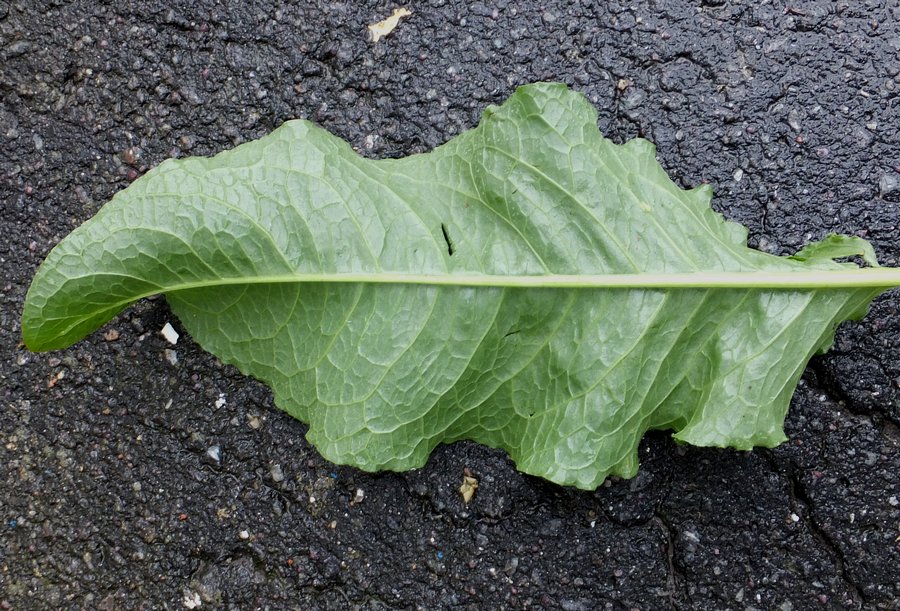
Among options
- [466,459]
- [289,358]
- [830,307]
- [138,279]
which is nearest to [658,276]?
[830,307]

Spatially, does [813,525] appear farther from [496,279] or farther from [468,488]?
[496,279]

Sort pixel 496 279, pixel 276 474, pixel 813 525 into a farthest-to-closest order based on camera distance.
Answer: pixel 276 474 → pixel 813 525 → pixel 496 279

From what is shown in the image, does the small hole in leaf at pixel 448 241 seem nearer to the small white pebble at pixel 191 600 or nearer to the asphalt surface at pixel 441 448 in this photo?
the asphalt surface at pixel 441 448

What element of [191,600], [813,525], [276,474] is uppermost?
[813,525]

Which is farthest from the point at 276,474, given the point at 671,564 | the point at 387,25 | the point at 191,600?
the point at 387,25

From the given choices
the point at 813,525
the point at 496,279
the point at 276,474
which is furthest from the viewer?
the point at 276,474

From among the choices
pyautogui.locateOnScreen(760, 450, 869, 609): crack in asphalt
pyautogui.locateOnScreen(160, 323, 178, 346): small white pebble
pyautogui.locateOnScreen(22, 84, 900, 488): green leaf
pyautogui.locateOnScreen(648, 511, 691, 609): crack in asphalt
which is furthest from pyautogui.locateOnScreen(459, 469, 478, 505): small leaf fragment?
pyautogui.locateOnScreen(160, 323, 178, 346): small white pebble

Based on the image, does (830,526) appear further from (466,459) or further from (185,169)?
(185,169)
